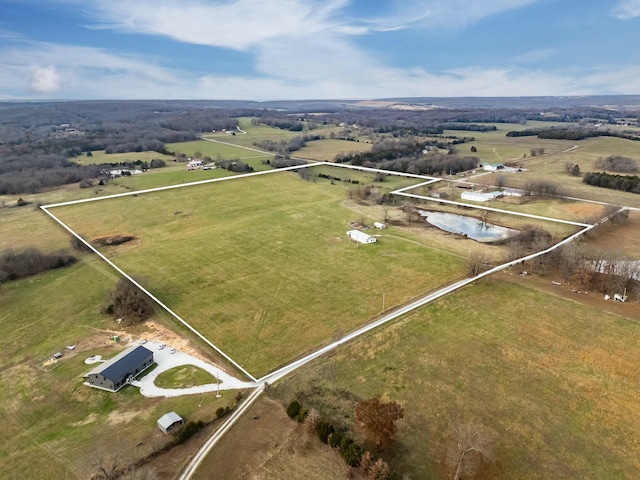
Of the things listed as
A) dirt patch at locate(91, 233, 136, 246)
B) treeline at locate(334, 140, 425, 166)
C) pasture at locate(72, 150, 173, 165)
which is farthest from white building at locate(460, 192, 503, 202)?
pasture at locate(72, 150, 173, 165)

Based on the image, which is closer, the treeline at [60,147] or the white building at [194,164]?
the treeline at [60,147]

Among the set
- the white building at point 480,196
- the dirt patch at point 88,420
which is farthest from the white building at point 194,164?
the dirt patch at point 88,420

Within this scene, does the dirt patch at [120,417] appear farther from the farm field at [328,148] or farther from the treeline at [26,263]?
the farm field at [328,148]

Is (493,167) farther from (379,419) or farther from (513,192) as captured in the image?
(379,419)

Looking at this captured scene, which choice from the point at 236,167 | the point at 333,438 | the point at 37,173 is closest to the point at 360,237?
the point at 333,438

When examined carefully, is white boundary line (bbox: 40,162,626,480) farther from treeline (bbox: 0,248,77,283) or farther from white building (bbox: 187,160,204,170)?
white building (bbox: 187,160,204,170)

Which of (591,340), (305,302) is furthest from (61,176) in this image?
(591,340)
